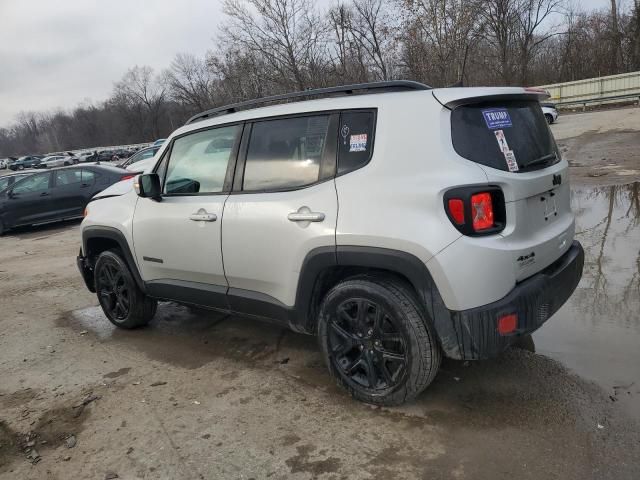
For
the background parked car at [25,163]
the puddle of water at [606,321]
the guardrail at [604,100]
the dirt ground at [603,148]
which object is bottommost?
the puddle of water at [606,321]

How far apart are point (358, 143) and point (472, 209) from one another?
2.70 feet

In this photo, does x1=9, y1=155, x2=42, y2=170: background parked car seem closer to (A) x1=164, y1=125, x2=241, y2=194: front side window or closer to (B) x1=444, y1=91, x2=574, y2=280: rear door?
(A) x1=164, y1=125, x2=241, y2=194: front side window

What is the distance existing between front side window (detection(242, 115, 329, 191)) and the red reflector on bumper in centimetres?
138

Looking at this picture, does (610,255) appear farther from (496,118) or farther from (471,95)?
(471,95)

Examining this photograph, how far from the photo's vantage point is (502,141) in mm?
2924

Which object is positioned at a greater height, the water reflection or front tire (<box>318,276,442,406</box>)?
front tire (<box>318,276,442,406</box>)

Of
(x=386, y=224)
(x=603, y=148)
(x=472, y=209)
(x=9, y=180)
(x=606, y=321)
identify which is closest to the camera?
(x=472, y=209)

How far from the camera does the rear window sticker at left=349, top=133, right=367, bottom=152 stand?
3.06 meters

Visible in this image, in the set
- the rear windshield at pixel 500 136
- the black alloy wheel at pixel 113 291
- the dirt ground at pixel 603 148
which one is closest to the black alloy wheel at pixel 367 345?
the rear windshield at pixel 500 136

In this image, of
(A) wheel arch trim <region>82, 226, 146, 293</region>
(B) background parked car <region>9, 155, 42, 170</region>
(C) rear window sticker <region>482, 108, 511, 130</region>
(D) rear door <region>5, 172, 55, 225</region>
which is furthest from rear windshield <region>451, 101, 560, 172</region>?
(B) background parked car <region>9, 155, 42, 170</region>

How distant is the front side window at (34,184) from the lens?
1303 centimetres

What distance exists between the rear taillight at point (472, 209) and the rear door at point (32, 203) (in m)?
12.7

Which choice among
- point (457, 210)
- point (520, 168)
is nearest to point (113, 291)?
point (457, 210)

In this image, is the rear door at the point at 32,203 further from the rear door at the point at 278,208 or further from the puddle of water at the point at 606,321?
the puddle of water at the point at 606,321
